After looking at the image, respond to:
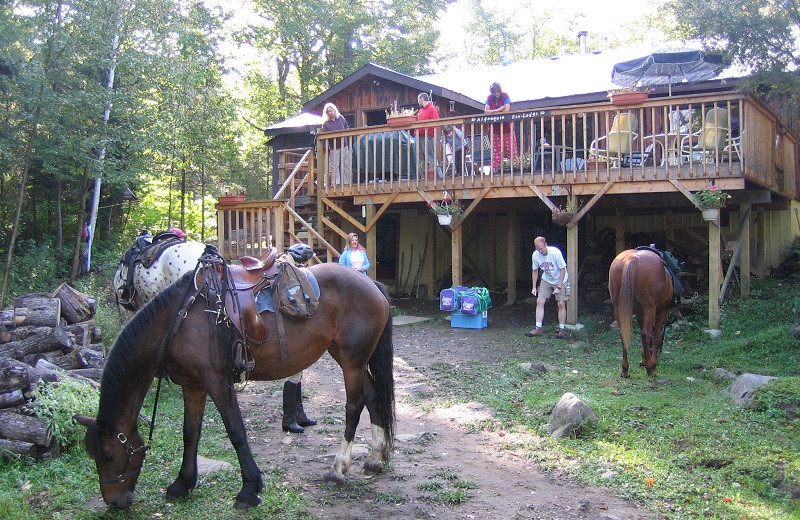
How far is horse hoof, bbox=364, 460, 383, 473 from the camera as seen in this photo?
5098 millimetres

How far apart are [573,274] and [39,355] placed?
8531 millimetres

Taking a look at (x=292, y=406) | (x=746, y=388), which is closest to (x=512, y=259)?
(x=746, y=388)

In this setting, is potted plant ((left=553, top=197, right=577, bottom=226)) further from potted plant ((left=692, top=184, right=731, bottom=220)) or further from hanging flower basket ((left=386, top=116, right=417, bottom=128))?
hanging flower basket ((left=386, top=116, right=417, bottom=128))

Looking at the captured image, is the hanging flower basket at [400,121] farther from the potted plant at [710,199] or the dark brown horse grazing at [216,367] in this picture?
the dark brown horse grazing at [216,367]

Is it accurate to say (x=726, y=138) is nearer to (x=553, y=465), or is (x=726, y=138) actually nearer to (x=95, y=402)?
(x=553, y=465)

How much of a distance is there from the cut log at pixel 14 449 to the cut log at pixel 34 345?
1.42m

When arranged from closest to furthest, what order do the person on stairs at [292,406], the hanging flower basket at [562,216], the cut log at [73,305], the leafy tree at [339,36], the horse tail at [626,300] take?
the person on stairs at [292,406] < the cut log at [73,305] < the horse tail at [626,300] < the hanging flower basket at [562,216] < the leafy tree at [339,36]

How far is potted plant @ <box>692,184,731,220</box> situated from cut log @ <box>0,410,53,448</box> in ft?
30.8

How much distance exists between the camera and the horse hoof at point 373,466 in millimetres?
5098

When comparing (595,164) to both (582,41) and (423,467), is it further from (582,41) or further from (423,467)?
(582,41)

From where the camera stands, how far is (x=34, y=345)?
6.36m

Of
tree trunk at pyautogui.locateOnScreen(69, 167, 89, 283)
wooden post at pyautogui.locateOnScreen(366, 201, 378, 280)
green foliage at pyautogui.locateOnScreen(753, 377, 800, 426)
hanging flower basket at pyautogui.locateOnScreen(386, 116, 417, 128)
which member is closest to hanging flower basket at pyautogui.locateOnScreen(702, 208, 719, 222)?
green foliage at pyautogui.locateOnScreen(753, 377, 800, 426)

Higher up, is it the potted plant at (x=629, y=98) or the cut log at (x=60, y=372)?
the potted plant at (x=629, y=98)

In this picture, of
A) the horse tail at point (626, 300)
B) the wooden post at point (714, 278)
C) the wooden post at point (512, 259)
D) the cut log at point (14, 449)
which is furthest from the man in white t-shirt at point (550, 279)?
the cut log at point (14, 449)
